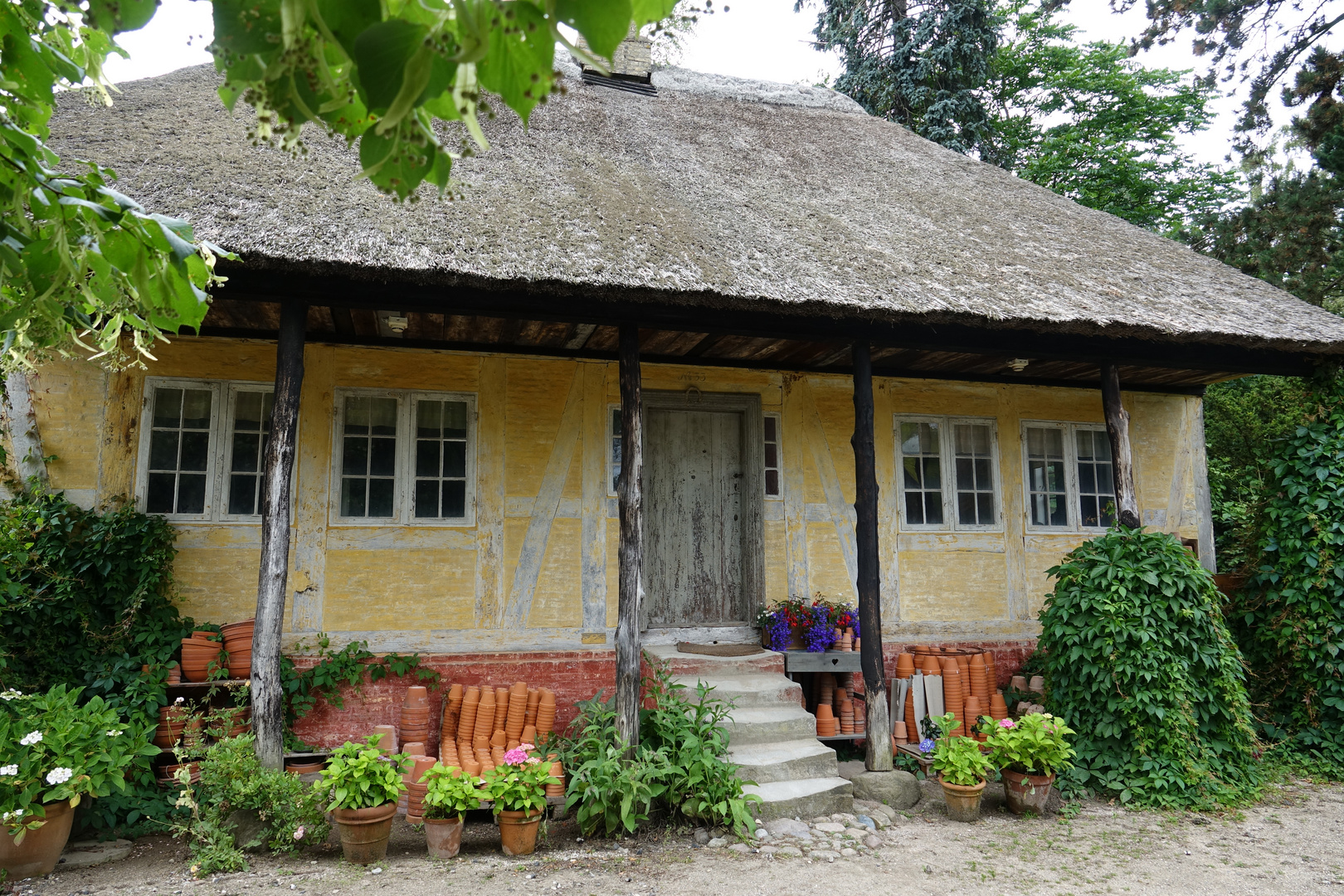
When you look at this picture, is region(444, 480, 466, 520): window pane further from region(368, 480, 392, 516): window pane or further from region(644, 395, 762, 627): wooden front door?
region(644, 395, 762, 627): wooden front door

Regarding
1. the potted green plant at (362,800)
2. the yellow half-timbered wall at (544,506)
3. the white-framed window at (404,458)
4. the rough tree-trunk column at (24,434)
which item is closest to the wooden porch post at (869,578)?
the yellow half-timbered wall at (544,506)

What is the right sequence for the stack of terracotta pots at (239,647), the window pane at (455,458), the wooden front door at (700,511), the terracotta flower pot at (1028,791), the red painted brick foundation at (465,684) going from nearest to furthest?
the terracotta flower pot at (1028,791) → the stack of terracotta pots at (239,647) → the red painted brick foundation at (465,684) → the window pane at (455,458) → the wooden front door at (700,511)

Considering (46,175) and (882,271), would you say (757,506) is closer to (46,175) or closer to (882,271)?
(882,271)

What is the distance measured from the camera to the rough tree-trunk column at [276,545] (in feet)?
15.4

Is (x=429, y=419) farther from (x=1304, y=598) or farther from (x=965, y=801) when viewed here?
(x=1304, y=598)

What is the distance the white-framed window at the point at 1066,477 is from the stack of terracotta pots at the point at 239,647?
673cm

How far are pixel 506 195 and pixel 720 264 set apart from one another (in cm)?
160

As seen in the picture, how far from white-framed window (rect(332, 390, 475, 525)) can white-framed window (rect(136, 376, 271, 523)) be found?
1.95 feet

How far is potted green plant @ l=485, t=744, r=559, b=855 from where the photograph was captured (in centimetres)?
444

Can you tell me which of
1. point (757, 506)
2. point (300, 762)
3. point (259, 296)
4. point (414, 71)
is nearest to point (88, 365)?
point (259, 296)

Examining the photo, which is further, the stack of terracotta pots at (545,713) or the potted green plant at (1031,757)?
the stack of terracotta pots at (545,713)

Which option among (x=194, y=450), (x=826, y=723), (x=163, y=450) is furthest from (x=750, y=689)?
(x=163, y=450)

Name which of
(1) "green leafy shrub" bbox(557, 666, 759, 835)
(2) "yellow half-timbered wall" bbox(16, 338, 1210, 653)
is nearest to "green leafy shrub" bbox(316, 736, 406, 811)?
(1) "green leafy shrub" bbox(557, 666, 759, 835)

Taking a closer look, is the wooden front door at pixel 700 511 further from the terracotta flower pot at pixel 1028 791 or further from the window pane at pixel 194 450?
the window pane at pixel 194 450
